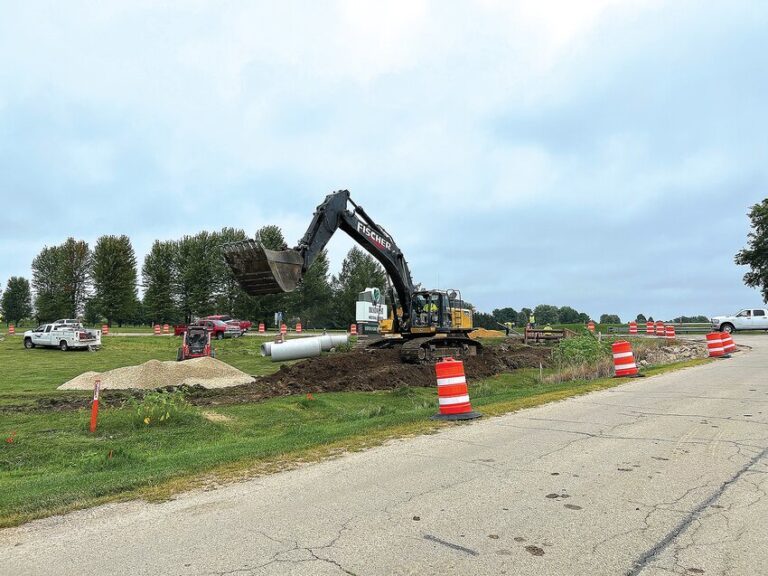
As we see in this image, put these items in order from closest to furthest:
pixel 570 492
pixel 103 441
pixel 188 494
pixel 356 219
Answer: pixel 570 492, pixel 188 494, pixel 103 441, pixel 356 219

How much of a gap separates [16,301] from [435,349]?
114m

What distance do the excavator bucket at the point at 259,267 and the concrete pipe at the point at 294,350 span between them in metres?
11.0

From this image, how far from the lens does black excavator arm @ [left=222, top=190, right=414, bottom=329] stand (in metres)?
15.5

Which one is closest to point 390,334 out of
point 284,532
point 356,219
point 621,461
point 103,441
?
point 356,219

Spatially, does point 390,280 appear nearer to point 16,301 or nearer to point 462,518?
point 462,518

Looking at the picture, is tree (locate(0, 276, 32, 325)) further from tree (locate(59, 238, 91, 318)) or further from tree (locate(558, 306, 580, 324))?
tree (locate(558, 306, 580, 324))

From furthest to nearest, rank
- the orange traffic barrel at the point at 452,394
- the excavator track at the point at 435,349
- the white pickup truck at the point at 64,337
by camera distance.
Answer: the white pickup truck at the point at 64,337, the excavator track at the point at 435,349, the orange traffic barrel at the point at 452,394

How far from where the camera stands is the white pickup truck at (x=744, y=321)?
137 feet

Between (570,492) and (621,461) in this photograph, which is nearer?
(570,492)

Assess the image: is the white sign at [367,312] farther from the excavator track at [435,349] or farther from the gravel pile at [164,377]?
the gravel pile at [164,377]

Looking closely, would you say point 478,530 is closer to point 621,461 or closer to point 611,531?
point 611,531

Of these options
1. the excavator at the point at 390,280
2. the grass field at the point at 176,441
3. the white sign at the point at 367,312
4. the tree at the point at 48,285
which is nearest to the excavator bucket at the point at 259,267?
the excavator at the point at 390,280

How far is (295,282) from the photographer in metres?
16.5

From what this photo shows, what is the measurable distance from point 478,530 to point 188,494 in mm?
3142
